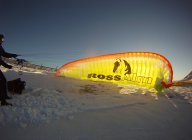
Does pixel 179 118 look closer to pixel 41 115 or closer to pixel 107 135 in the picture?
pixel 107 135

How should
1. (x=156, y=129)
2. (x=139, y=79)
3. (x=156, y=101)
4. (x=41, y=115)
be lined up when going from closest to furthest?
(x=156, y=129) → (x=41, y=115) → (x=156, y=101) → (x=139, y=79)

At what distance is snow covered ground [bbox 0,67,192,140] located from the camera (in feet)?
15.1

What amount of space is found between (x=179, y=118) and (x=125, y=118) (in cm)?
218

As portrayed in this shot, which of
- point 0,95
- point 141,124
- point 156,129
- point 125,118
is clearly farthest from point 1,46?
point 156,129

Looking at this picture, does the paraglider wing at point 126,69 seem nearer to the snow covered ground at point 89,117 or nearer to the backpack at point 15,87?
the snow covered ground at point 89,117

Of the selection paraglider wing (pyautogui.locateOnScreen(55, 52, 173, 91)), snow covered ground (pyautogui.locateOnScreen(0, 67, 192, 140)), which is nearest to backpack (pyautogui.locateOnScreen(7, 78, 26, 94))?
snow covered ground (pyautogui.locateOnScreen(0, 67, 192, 140))

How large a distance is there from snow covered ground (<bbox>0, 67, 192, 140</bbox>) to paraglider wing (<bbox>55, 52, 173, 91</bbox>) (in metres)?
3.59

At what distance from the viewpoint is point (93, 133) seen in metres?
4.61

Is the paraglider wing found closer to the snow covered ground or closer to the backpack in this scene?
the snow covered ground

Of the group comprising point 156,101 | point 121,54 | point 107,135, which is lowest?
point 107,135

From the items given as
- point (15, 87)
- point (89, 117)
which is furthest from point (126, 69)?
point (15, 87)

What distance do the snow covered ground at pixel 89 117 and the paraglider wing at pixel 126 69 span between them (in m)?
3.59

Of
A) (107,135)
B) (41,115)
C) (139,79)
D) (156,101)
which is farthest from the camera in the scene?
(139,79)

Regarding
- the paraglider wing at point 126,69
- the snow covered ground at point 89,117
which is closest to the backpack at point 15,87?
the snow covered ground at point 89,117
